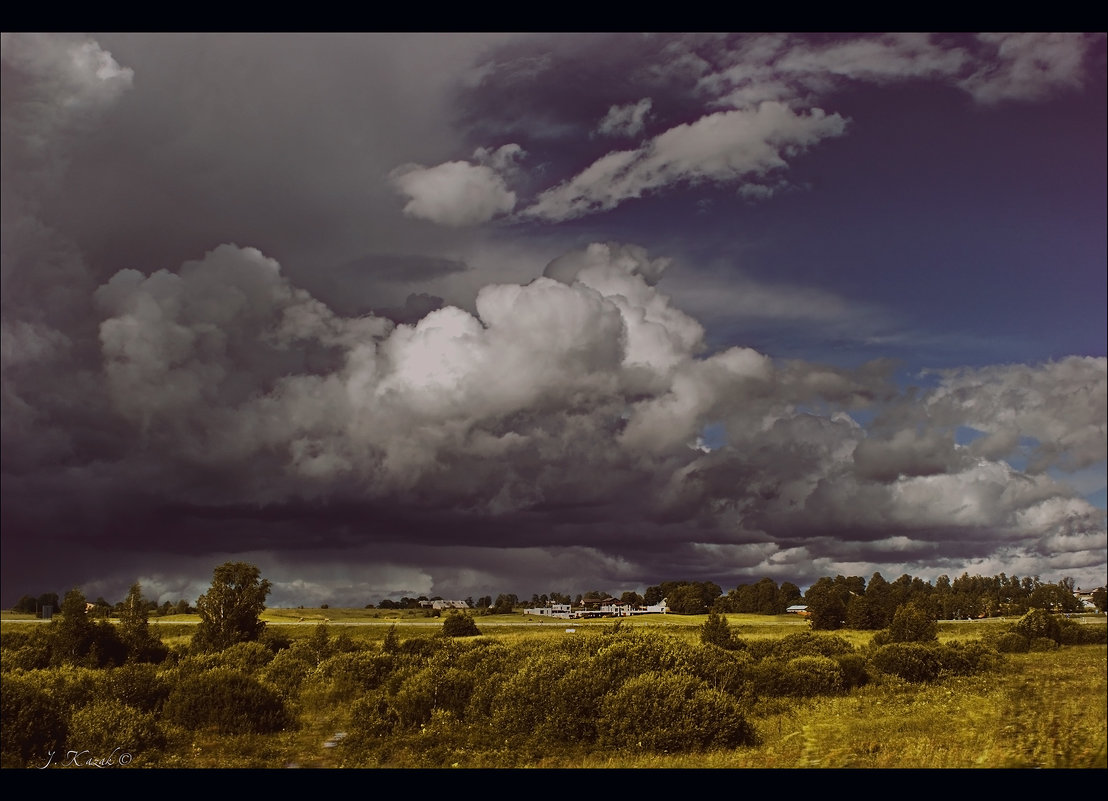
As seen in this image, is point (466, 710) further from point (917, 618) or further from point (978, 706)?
point (917, 618)

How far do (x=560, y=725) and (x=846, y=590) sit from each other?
18399 mm

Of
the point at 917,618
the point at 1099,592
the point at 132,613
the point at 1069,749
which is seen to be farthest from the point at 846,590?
the point at 132,613

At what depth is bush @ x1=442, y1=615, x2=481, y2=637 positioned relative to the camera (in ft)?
99.8

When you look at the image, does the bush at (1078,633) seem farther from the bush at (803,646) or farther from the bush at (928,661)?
the bush at (803,646)

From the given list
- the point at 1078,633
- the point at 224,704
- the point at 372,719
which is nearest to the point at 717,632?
the point at 1078,633

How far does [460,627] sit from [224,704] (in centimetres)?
1146

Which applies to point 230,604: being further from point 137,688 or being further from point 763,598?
point 763,598

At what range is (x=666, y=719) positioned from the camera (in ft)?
64.5

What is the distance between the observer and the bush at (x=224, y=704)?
20344 millimetres

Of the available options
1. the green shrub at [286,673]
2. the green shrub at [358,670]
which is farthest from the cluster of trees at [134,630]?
the green shrub at [358,670]

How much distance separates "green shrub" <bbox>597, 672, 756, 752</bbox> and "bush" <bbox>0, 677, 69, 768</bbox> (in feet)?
43.0

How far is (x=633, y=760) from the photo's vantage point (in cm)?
1911
